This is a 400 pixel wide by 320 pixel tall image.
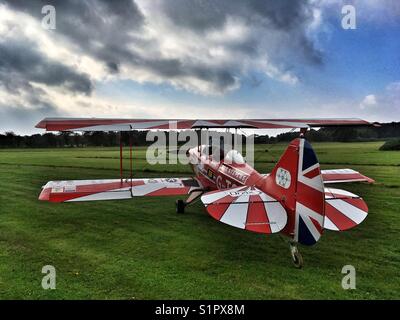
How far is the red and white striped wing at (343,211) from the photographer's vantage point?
183 inches

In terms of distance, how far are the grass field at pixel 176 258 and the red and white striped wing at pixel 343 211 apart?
0.91 meters

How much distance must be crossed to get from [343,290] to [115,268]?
362cm

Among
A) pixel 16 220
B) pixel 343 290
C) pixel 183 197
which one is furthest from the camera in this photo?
pixel 183 197

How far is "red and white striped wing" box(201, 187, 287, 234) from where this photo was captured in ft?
14.7

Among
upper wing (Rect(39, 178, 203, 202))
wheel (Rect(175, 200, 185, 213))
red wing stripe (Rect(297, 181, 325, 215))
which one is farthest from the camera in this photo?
wheel (Rect(175, 200, 185, 213))

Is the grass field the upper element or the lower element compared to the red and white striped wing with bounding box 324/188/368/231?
lower

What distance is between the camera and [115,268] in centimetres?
520

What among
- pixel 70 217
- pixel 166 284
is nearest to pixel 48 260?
pixel 166 284

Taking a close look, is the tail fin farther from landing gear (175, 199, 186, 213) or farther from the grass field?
landing gear (175, 199, 186, 213)

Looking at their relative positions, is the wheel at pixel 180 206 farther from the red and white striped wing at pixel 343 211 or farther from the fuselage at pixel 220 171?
the red and white striped wing at pixel 343 211

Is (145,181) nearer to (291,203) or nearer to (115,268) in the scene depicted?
(115,268)

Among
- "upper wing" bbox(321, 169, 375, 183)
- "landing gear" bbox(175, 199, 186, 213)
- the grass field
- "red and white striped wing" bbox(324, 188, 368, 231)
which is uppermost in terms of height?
"upper wing" bbox(321, 169, 375, 183)

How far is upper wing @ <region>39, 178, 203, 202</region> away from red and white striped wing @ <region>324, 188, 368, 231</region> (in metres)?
4.44

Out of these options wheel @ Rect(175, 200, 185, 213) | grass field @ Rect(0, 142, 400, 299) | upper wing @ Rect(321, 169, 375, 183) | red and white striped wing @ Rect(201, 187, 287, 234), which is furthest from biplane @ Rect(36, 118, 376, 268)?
upper wing @ Rect(321, 169, 375, 183)
